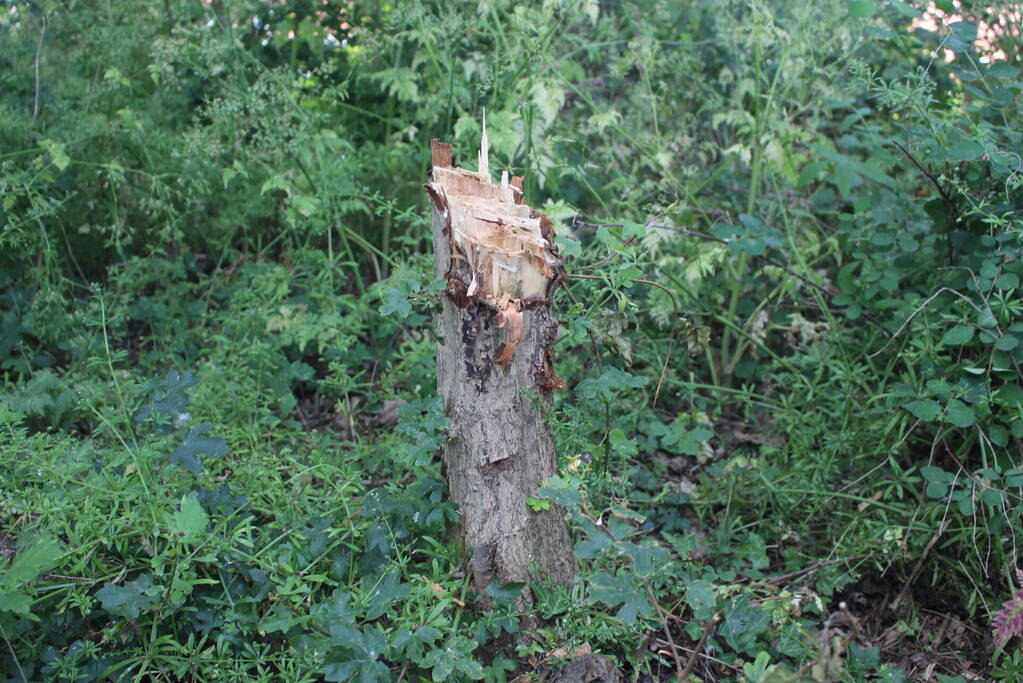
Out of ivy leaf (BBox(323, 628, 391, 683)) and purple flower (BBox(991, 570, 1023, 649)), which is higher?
purple flower (BBox(991, 570, 1023, 649))

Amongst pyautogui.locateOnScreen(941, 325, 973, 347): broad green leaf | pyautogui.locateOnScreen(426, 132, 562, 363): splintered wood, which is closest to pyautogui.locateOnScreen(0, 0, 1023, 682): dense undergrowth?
pyautogui.locateOnScreen(941, 325, 973, 347): broad green leaf

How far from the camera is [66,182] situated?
3.86m

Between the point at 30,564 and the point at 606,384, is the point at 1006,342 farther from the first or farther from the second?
the point at 30,564

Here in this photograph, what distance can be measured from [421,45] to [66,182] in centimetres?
→ 180

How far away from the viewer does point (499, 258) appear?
2379 mm

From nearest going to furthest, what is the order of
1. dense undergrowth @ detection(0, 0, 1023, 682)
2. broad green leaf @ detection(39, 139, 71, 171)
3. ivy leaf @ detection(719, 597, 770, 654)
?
dense undergrowth @ detection(0, 0, 1023, 682) → ivy leaf @ detection(719, 597, 770, 654) → broad green leaf @ detection(39, 139, 71, 171)

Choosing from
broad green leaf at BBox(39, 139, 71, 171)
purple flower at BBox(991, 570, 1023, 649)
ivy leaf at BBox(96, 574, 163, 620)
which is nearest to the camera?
purple flower at BBox(991, 570, 1023, 649)

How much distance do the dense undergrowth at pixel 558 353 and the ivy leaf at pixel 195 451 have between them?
46 mm

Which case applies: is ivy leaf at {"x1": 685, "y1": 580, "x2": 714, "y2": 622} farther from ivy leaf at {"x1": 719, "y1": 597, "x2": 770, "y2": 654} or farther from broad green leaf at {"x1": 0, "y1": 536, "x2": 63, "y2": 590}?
broad green leaf at {"x1": 0, "y1": 536, "x2": 63, "y2": 590}

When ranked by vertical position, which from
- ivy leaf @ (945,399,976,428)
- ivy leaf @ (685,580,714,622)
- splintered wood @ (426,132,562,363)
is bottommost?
ivy leaf @ (685,580,714,622)

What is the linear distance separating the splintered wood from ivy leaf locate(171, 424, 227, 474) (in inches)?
35.2

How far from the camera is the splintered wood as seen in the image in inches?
93.7

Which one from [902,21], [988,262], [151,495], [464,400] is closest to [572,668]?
[464,400]

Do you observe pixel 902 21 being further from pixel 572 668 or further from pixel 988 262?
pixel 572 668
